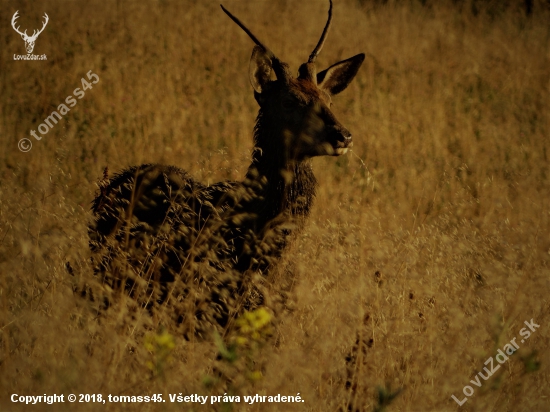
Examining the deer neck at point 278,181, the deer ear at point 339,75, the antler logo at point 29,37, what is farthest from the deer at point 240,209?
the antler logo at point 29,37

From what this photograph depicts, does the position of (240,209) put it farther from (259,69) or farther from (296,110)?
(259,69)

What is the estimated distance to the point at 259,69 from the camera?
18.3 feet

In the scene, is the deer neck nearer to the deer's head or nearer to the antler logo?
the deer's head

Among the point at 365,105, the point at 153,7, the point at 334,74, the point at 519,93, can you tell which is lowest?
the point at 334,74

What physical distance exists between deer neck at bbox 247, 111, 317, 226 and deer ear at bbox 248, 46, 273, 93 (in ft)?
1.32

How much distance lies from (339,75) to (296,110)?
1.04 m

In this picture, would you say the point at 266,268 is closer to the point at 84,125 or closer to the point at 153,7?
the point at 84,125

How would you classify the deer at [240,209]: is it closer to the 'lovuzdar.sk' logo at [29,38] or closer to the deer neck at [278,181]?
the deer neck at [278,181]

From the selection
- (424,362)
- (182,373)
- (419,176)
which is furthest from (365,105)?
(182,373)

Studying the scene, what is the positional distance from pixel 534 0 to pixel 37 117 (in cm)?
1452

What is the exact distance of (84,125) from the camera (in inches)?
400

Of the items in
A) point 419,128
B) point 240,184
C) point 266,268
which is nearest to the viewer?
point 266,268

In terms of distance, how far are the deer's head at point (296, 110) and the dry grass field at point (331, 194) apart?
39 centimetres

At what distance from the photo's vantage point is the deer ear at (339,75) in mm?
5980
